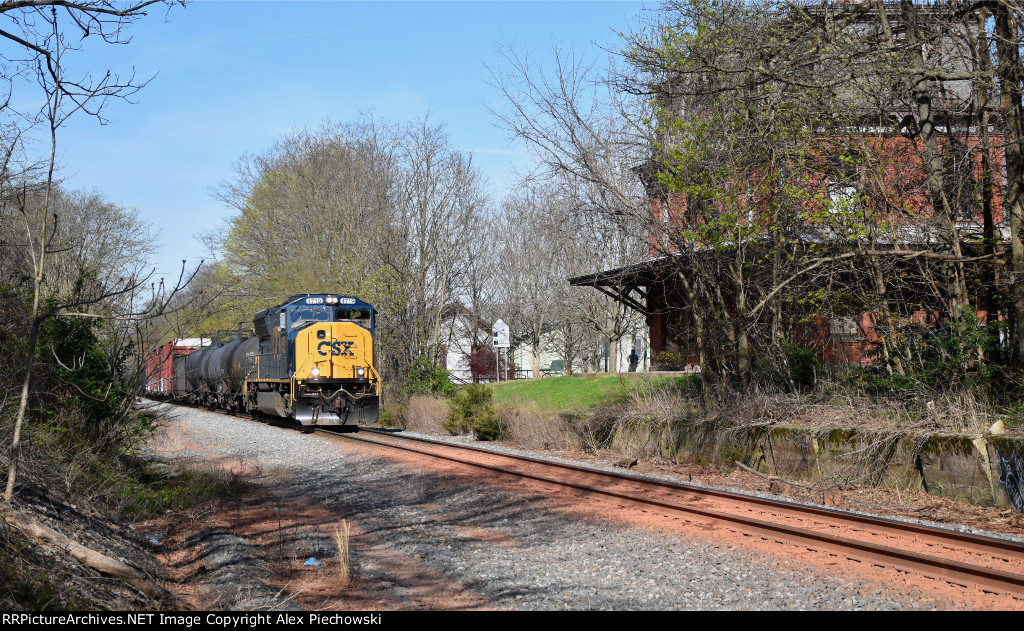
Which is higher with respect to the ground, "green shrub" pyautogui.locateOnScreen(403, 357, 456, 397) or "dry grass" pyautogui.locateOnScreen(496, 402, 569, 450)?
"green shrub" pyautogui.locateOnScreen(403, 357, 456, 397)

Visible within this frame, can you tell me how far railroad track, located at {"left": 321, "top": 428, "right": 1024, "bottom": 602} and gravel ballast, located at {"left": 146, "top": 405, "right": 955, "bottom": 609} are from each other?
611 mm

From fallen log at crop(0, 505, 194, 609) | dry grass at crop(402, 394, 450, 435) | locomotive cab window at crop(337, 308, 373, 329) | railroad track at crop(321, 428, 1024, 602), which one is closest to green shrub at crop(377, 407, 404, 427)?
dry grass at crop(402, 394, 450, 435)

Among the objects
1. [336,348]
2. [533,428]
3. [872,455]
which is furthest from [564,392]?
[872,455]

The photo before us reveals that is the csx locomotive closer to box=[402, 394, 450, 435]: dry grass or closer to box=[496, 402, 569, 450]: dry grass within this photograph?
box=[402, 394, 450, 435]: dry grass

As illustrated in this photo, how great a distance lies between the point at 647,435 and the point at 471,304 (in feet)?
126

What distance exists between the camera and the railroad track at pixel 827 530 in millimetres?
6691

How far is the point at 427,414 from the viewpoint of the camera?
922 inches

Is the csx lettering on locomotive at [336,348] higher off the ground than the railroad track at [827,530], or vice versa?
the csx lettering on locomotive at [336,348]

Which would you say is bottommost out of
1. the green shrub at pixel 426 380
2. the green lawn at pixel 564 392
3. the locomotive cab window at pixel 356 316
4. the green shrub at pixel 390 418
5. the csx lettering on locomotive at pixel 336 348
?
the green shrub at pixel 390 418

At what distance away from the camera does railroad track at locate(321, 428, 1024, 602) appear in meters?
6.69

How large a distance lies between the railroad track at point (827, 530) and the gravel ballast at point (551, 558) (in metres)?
0.61

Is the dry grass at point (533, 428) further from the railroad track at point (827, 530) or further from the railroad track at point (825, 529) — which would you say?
the railroad track at point (827, 530)

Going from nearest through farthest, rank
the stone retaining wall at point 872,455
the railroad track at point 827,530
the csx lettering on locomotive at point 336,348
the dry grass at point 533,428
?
the railroad track at point 827,530 → the stone retaining wall at point 872,455 → the dry grass at point 533,428 → the csx lettering on locomotive at point 336,348

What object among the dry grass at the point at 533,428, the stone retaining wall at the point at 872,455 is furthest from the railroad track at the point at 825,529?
the dry grass at the point at 533,428
